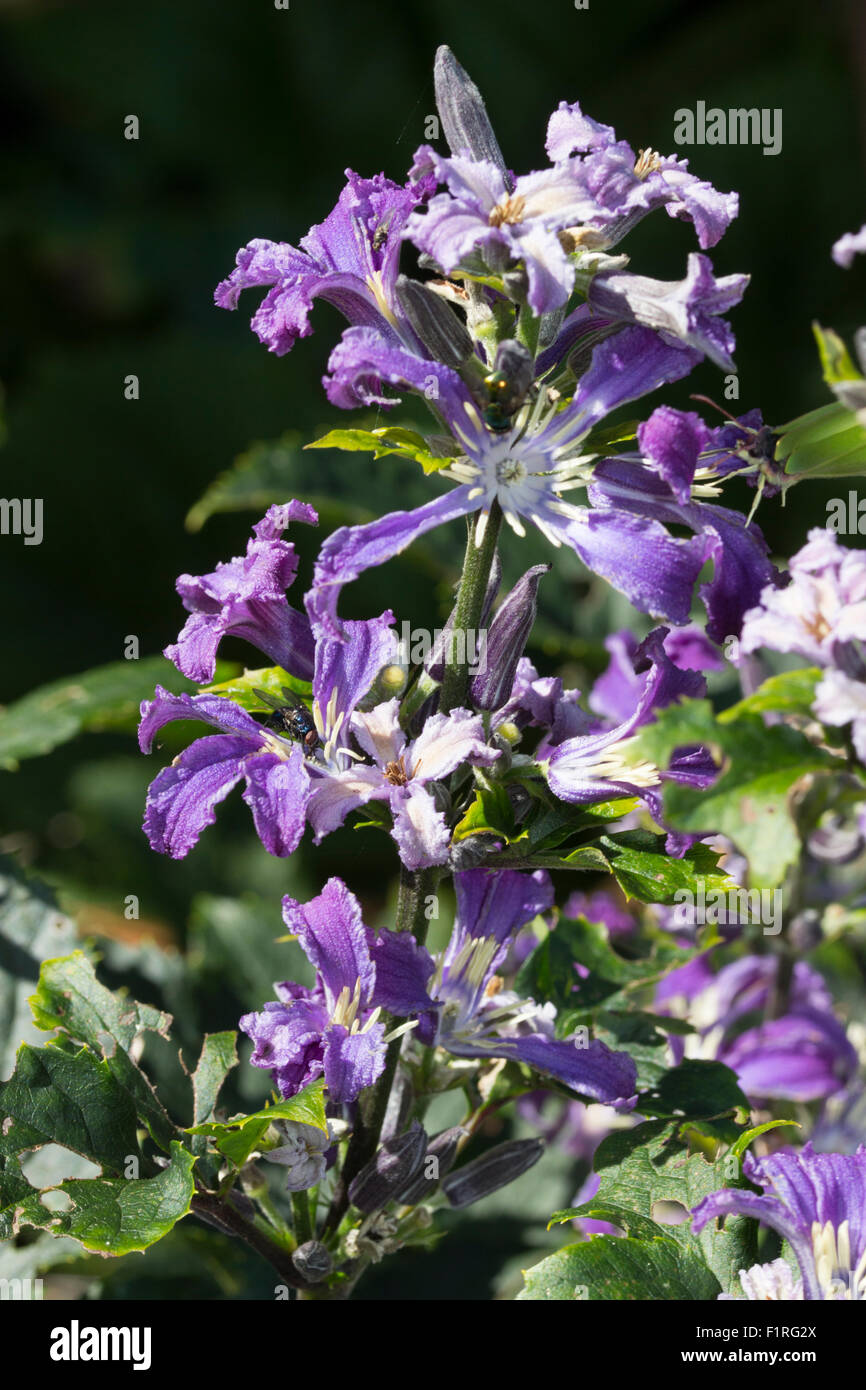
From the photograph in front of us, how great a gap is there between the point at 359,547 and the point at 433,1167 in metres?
0.49

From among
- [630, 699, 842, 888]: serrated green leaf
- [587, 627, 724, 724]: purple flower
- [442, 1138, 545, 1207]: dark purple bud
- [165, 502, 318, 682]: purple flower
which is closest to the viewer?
[630, 699, 842, 888]: serrated green leaf

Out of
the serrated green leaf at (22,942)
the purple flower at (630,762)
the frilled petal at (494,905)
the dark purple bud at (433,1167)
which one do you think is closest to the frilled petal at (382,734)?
the purple flower at (630,762)

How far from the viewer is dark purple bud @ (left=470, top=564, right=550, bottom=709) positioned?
91 cm

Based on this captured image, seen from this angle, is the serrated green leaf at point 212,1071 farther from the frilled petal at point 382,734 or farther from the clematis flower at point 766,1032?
the clematis flower at point 766,1032

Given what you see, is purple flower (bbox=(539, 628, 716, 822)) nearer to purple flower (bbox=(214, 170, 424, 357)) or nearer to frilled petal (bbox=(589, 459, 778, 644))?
frilled petal (bbox=(589, 459, 778, 644))

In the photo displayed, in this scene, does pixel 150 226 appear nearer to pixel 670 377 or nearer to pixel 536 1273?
pixel 670 377

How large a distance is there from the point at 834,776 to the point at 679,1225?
51cm

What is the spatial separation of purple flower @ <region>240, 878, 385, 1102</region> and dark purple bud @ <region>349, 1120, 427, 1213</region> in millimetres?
103

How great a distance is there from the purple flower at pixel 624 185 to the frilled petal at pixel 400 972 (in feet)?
1.56

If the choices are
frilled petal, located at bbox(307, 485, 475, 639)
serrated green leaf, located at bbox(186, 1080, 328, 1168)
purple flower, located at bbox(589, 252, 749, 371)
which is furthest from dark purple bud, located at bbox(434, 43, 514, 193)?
serrated green leaf, located at bbox(186, 1080, 328, 1168)

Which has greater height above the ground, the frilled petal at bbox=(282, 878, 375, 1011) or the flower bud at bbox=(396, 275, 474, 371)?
the flower bud at bbox=(396, 275, 474, 371)

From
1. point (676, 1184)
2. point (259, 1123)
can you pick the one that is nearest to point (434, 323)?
point (259, 1123)

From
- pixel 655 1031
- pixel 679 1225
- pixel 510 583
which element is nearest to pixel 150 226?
pixel 510 583

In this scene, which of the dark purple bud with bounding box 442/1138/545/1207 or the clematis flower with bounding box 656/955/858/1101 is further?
the clematis flower with bounding box 656/955/858/1101
